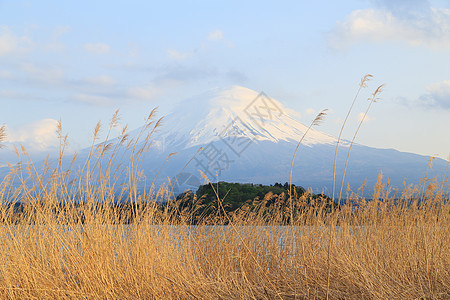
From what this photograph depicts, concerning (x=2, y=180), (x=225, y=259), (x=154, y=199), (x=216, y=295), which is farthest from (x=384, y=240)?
(x=2, y=180)

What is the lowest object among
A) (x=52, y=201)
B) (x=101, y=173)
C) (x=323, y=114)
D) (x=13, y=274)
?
(x=13, y=274)

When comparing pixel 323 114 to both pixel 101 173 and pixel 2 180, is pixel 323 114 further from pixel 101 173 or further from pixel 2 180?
pixel 2 180

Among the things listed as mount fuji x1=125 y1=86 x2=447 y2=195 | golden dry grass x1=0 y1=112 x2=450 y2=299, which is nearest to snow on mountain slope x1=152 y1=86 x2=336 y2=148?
mount fuji x1=125 y1=86 x2=447 y2=195

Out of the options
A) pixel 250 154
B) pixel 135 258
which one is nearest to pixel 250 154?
pixel 250 154

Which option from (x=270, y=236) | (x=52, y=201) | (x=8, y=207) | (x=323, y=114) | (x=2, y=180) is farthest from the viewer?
(x=270, y=236)

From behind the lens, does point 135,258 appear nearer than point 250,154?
Yes

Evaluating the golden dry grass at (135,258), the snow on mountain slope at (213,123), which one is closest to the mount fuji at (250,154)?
the snow on mountain slope at (213,123)

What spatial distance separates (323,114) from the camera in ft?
10.2

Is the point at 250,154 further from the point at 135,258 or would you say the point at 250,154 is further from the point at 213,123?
the point at 135,258

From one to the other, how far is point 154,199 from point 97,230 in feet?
4.60

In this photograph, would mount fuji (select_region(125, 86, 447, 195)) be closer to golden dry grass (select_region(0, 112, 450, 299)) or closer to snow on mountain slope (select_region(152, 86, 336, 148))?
snow on mountain slope (select_region(152, 86, 336, 148))

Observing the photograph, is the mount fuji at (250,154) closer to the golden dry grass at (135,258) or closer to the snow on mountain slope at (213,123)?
the snow on mountain slope at (213,123)

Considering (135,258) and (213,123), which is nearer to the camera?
(135,258)

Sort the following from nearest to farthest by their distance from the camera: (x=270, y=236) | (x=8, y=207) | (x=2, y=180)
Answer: (x=2, y=180)
(x=8, y=207)
(x=270, y=236)
